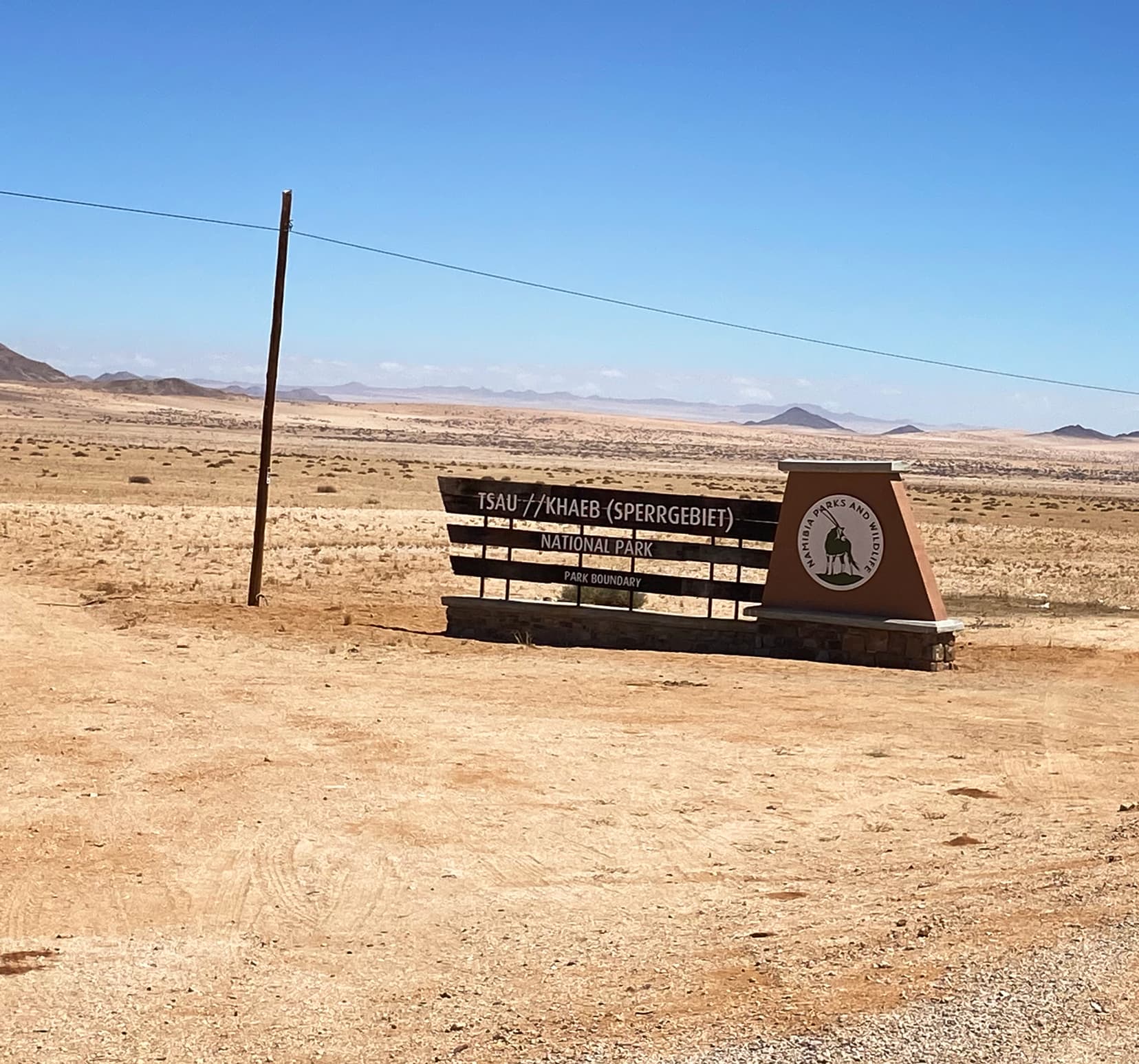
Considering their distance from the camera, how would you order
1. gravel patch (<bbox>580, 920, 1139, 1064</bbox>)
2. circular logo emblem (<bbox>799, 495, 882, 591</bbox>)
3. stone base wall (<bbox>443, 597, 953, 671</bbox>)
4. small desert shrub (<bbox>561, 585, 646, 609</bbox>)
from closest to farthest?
gravel patch (<bbox>580, 920, 1139, 1064</bbox>) < stone base wall (<bbox>443, 597, 953, 671</bbox>) < circular logo emblem (<bbox>799, 495, 882, 591</bbox>) < small desert shrub (<bbox>561, 585, 646, 609</bbox>)

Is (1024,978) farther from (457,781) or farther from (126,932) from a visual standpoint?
(457,781)

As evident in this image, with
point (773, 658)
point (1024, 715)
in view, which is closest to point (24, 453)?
point (773, 658)

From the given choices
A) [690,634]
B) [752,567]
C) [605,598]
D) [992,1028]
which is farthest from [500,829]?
[605,598]

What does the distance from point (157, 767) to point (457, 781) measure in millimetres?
2287

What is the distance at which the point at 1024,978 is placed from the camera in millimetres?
6074

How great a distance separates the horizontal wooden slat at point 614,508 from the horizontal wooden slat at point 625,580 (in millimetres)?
613

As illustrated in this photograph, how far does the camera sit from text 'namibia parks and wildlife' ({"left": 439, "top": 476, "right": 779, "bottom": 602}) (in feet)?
58.9

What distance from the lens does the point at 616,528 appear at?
18250 millimetres

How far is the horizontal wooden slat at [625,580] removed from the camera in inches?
707

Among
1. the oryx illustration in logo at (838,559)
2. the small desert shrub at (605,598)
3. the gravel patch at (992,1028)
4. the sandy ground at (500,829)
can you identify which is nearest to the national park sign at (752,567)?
the oryx illustration in logo at (838,559)

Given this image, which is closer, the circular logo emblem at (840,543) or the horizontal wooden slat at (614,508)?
the circular logo emblem at (840,543)

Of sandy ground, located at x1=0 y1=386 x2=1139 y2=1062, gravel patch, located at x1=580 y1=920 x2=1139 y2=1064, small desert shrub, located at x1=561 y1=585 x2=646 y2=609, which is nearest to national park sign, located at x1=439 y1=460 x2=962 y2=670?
sandy ground, located at x1=0 y1=386 x2=1139 y2=1062

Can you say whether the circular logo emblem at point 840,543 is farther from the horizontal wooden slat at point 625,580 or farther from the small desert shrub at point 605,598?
the small desert shrub at point 605,598

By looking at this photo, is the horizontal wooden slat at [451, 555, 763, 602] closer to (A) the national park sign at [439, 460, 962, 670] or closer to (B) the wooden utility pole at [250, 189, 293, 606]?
(A) the national park sign at [439, 460, 962, 670]
